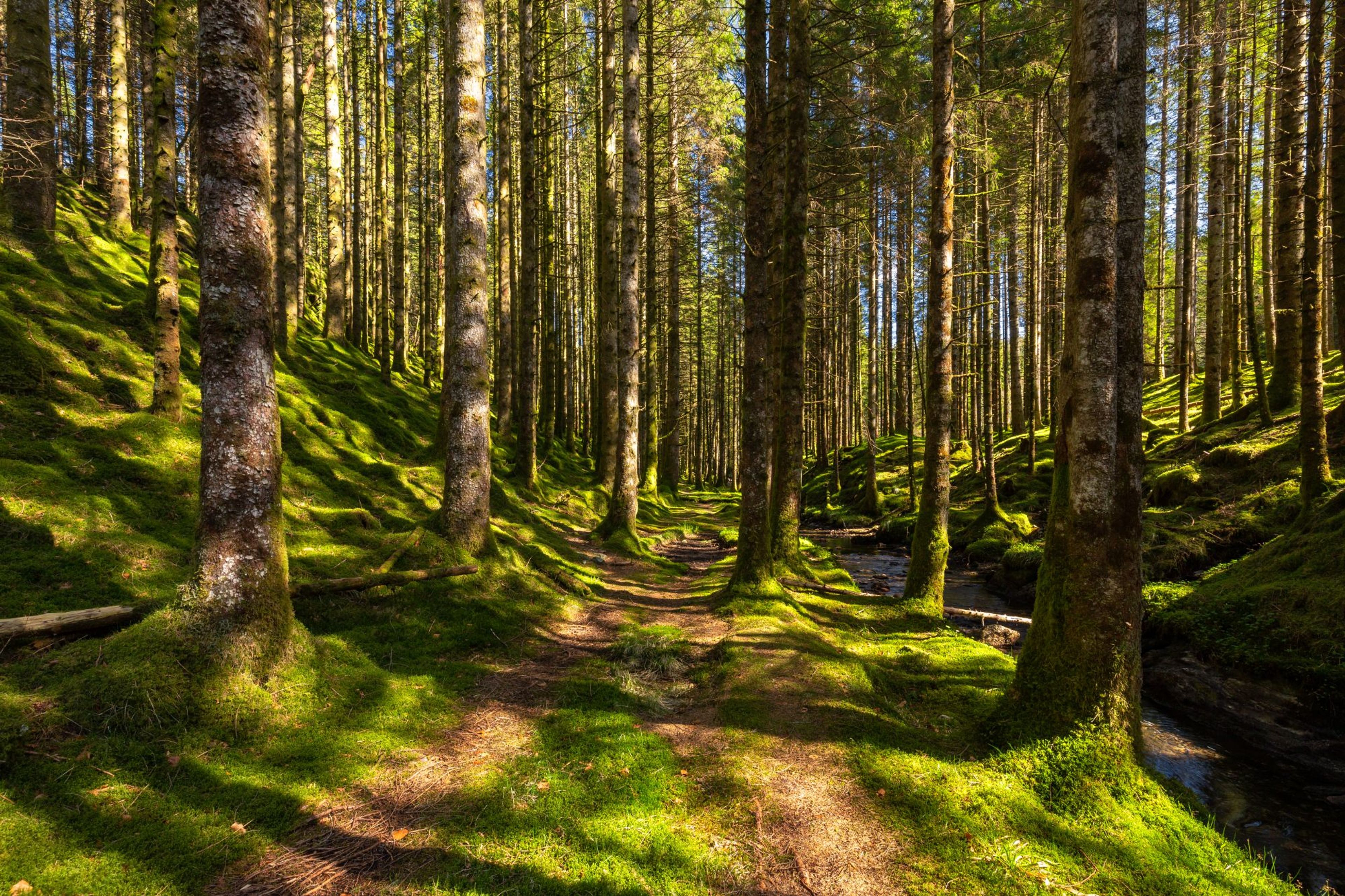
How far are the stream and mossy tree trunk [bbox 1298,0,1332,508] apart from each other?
508 cm

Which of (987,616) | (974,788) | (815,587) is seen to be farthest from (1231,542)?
(974,788)

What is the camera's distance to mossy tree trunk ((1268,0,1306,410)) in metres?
11.1

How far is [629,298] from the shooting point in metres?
14.1

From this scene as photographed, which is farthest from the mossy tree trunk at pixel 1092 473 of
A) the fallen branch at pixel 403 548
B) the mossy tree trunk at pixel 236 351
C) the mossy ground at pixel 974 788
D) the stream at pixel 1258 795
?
the fallen branch at pixel 403 548

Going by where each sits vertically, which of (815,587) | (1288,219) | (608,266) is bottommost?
(815,587)

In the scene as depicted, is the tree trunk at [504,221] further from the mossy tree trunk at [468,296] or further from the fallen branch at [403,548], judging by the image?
the fallen branch at [403,548]

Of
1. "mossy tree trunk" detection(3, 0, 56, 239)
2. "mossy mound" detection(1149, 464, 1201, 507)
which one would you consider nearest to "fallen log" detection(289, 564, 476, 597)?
"mossy tree trunk" detection(3, 0, 56, 239)

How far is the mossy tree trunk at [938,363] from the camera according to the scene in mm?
9289

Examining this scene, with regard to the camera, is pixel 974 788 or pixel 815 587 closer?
pixel 974 788

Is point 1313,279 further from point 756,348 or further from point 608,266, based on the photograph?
point 608,266

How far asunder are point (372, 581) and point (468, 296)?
4346 mm

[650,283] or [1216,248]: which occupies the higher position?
[1216,248]

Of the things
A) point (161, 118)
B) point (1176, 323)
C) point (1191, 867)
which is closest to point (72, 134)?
point (161, 118)

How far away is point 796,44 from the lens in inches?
396
